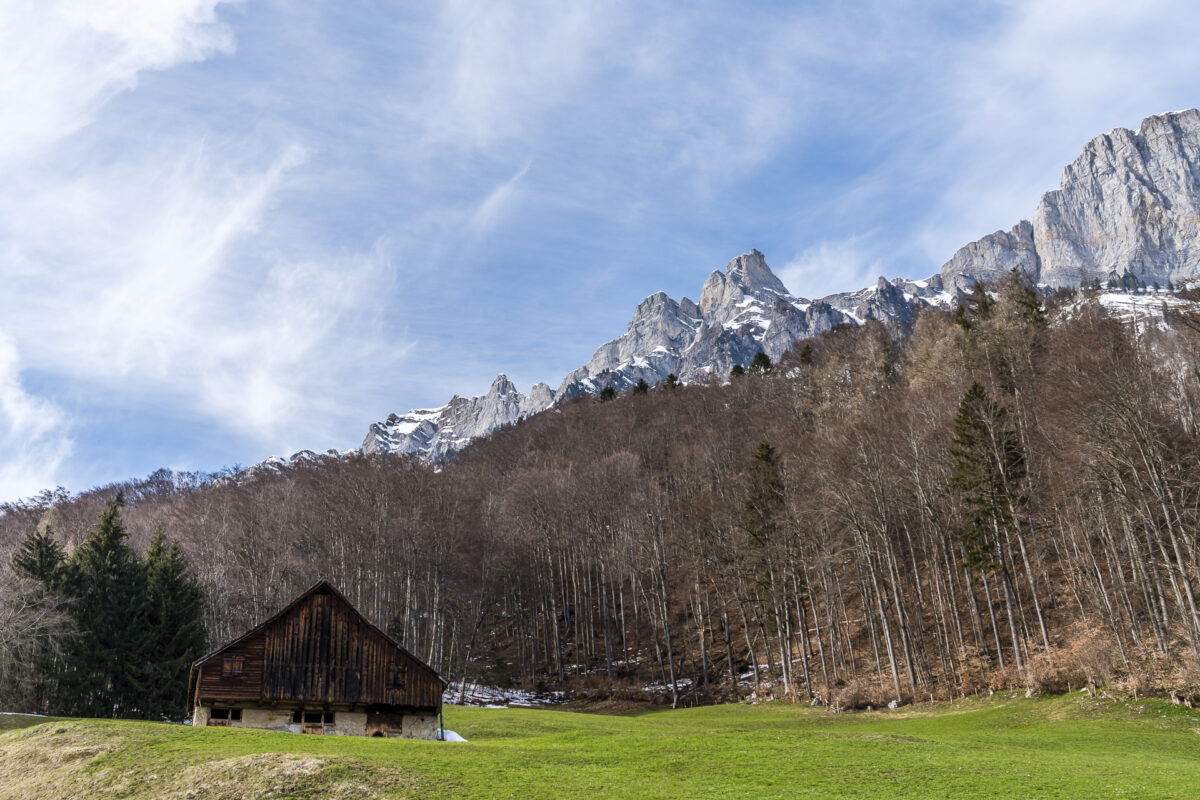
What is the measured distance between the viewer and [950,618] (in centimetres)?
4950

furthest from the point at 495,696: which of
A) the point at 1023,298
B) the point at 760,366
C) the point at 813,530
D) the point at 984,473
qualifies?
the point at 760,366

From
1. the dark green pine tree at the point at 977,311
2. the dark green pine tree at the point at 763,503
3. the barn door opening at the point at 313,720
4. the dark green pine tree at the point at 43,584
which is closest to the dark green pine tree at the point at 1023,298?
the dark green pine tree at the point at 977,311

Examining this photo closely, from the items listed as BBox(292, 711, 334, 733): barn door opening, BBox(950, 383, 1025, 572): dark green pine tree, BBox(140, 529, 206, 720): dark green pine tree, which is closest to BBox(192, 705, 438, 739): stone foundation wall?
BBox(292, 711, 334, 733): barn door opening

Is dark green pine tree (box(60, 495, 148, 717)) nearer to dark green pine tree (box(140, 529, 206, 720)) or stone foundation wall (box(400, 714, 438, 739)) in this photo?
dark green pine tree (box(140, 529, 206, 720))

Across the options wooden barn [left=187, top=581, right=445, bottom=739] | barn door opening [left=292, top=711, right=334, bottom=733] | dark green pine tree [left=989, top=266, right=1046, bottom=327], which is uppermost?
dark green pine tree [left=989, top=266, right=1046, bottom=327]

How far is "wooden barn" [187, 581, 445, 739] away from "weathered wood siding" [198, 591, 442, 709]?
0.05 meters

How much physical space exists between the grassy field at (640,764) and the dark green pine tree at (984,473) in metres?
Result: 13.6

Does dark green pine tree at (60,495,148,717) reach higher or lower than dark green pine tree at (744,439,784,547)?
lower

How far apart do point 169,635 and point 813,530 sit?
43.1m

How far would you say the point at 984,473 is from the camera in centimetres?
4422

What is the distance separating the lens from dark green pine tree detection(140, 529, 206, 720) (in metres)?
48.1

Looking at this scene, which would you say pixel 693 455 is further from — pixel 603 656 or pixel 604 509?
pixel 603 656

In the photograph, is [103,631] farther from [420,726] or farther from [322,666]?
[420,726]

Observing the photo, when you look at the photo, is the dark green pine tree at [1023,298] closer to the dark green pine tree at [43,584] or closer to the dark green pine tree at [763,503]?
the dark green pine tree at [763,503]
